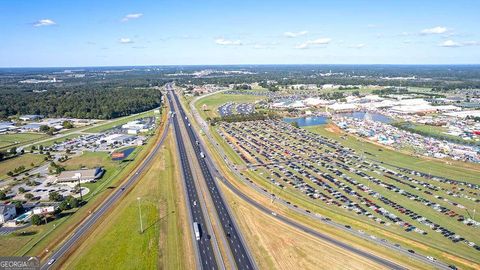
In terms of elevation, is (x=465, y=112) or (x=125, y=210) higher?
(x=465, y=112)

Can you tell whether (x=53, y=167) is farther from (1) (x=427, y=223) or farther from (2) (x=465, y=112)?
(2) (x=465, y=112)

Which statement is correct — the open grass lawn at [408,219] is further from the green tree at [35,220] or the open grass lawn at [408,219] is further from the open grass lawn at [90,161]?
the green tree at [35,220]

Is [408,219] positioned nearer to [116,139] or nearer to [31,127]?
[116,139]

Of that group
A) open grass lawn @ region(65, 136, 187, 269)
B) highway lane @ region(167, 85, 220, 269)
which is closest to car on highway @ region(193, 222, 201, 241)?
highway lane @ region(167, 85, 220, 269)

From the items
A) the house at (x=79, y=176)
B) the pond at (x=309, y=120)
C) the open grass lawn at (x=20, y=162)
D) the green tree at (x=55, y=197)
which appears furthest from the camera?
the pond at (x=309, y=120)

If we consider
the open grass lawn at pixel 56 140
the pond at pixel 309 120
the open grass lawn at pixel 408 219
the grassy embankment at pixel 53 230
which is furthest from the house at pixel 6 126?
the pond at pixel 309 120

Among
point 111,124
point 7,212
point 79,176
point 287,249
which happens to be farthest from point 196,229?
point 111,124

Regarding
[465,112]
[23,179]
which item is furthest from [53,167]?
[465,112]
